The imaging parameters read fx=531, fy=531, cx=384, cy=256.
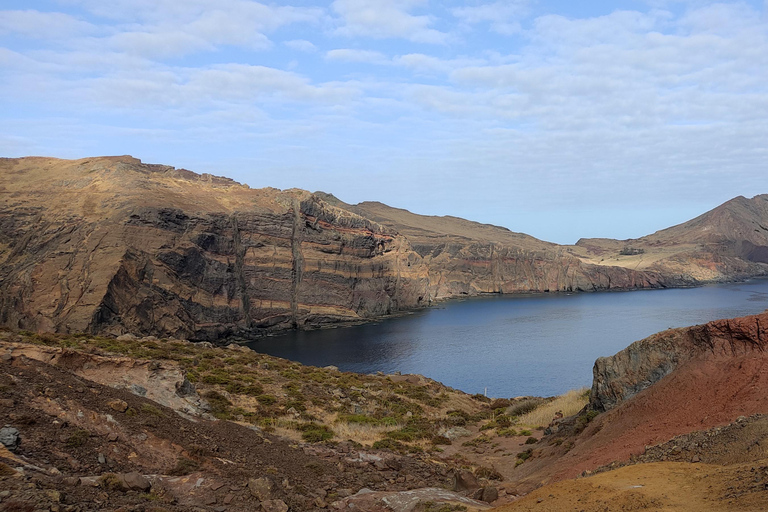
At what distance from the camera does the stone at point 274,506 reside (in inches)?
506

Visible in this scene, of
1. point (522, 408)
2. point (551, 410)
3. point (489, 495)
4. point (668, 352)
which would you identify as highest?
point (668, 352)

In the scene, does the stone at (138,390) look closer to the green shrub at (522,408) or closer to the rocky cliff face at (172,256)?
the green shrub at (522,408)

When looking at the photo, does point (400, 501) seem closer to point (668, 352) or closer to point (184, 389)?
point (668, 352)

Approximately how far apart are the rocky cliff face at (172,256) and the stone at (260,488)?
8487 centimetres

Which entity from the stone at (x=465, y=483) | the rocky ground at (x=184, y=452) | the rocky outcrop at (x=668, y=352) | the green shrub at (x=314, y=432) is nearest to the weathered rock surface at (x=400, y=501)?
the rocky ground at (x=184, y=452)

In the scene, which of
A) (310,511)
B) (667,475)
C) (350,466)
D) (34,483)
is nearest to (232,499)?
(310,511)

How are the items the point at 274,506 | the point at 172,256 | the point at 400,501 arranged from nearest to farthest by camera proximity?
the point at 274,506
the point at 400,501
the point at 172,256

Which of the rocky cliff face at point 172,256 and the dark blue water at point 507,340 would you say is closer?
the dark blue water at point 507,340

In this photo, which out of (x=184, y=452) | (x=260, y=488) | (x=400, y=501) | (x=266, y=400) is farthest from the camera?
(x=266, y=400)

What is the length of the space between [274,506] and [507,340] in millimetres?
94938

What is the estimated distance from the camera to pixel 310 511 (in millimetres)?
14203

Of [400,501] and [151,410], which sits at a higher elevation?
[151,410]

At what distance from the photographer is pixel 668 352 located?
19.5m

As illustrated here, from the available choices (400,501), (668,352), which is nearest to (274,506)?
(400,501)
